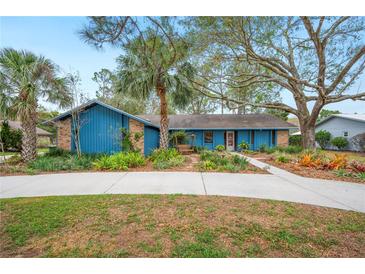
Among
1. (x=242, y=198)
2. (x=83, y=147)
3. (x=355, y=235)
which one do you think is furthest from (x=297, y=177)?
(x=83, y=147)

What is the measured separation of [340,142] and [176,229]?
22575 mm

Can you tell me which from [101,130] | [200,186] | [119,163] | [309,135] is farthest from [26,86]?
[309,135]

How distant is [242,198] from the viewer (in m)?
4.30

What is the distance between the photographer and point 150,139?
13211 millimetres

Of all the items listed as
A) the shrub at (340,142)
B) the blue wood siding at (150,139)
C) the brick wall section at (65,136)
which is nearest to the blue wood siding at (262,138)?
the shrub at (340,142)

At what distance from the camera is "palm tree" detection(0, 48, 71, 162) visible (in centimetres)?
798

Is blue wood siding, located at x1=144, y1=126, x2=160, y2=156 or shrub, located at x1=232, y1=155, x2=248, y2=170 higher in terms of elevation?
blue wood siding, located at x1=144, y1=126, x2=160, y2=156

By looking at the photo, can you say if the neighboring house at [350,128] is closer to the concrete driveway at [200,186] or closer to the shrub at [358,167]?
the shrub at [358,167]

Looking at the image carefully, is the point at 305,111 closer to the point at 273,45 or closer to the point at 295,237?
the point at 273,45

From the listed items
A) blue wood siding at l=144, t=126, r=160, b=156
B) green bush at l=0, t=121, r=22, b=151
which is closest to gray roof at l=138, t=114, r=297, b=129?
blue wood siding at l=144, t=126, r=160, b=156

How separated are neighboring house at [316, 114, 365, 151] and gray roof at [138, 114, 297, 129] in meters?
6.96

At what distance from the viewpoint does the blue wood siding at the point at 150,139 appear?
11.8 m

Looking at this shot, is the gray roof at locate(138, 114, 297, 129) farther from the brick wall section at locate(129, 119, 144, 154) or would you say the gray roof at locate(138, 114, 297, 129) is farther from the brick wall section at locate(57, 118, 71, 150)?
the brick wall section at locate(57, 118, 71, 150)

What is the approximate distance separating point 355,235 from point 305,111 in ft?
43.7
